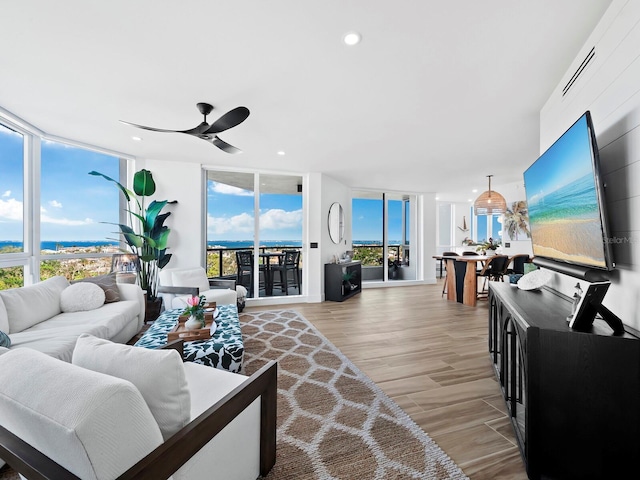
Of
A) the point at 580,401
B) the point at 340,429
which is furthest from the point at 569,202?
the point at 340,429

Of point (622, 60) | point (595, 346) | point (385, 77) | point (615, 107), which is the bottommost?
point (595, 346)

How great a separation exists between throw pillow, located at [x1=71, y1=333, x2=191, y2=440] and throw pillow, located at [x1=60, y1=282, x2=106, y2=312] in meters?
2.51

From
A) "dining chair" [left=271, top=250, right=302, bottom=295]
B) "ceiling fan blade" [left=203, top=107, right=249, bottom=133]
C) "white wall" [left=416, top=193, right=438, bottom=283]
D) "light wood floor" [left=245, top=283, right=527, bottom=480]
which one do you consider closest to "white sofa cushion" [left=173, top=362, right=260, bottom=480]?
"light wood floor" [left=245, top=283, right=527, bottom=480]

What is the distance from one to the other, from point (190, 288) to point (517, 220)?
6.46 m

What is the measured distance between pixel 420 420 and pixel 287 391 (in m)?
1.00

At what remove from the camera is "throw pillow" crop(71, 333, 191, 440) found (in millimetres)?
1045

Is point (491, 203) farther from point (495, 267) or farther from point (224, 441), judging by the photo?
point (224, 441)

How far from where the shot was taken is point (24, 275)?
3.56 m

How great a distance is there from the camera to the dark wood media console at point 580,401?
1.29 m

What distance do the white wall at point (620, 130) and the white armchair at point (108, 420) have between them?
6.34 feet

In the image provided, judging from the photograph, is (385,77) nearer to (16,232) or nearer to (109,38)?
(109,38)

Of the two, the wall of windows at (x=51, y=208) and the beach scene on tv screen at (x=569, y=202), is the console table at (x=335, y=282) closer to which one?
the wall of windows at (x=51, y=208)

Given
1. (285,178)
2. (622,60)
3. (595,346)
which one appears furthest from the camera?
(285,178)

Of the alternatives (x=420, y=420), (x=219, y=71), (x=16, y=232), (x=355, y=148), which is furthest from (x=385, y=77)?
(x=16, y=232)
